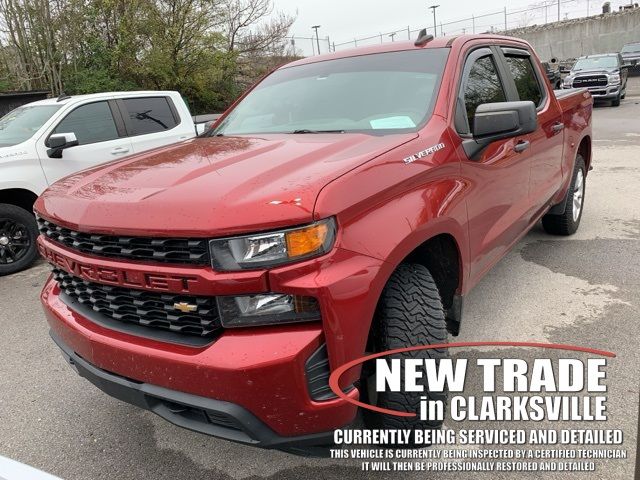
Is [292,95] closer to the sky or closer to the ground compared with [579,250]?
closer to the sky

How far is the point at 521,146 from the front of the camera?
3229 mm

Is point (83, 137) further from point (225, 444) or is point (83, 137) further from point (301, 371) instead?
point (301, 371)

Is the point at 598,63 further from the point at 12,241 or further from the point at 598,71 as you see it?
the point at 12,241

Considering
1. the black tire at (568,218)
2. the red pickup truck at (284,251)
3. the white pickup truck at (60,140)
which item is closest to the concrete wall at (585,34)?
the black tire at (568,218)

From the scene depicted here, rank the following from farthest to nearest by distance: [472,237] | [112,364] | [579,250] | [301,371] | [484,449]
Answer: [579,250], [472,237], [484,449], [112,364], [301,371]

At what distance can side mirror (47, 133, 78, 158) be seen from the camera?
5.48 meters

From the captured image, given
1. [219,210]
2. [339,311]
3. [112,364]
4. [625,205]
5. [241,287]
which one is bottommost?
[625,205]

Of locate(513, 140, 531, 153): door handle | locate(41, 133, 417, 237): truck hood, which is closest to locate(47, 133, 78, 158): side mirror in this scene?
locate(41, 133, 417, 237): truck hood

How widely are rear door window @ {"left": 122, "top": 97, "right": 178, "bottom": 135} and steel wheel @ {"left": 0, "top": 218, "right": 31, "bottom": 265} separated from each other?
178 cm

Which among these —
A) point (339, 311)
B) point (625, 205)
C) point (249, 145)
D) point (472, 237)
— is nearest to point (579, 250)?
point (625, 205)

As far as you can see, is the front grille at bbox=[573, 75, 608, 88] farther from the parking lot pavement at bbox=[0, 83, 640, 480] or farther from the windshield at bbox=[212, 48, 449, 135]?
the windshield at bbox=[212, 48, 449, 135]

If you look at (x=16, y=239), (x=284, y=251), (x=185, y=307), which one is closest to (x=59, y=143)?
(x=16, y=239)

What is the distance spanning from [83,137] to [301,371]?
5.36 meters

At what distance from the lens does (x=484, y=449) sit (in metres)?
2.32
